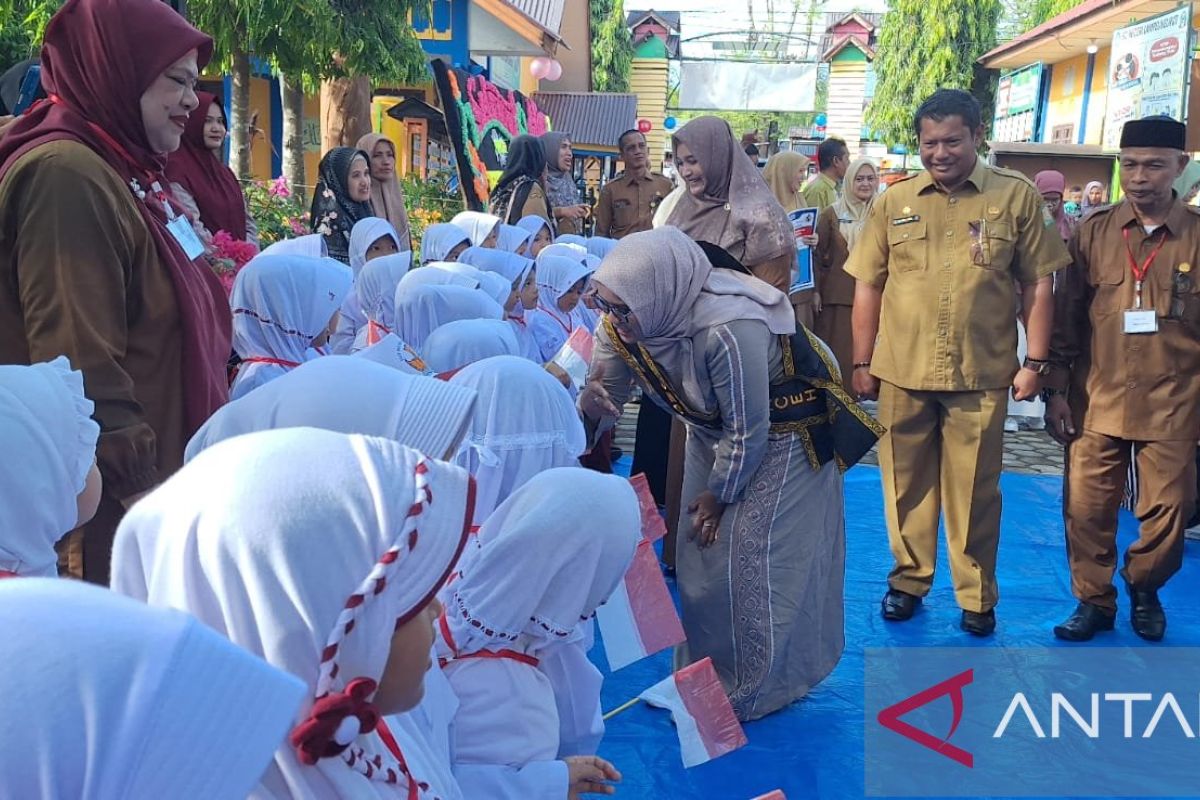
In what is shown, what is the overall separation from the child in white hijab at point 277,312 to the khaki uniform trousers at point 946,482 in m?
2.05

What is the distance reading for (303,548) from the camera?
0.99m

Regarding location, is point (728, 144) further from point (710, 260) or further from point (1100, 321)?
point (1100, 321)

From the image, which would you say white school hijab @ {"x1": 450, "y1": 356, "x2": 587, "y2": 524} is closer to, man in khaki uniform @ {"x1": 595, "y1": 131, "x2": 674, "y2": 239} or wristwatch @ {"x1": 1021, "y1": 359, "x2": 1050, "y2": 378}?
wristwatch @ {"x1": 1021, "y1": 359, "x2": 1050, "y2": 378}

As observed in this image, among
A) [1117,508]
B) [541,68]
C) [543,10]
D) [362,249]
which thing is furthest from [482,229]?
[541,68]

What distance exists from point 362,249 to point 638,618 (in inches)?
118

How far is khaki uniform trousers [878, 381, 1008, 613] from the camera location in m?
3.80

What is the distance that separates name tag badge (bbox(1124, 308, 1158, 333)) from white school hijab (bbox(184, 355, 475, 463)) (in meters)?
2.78

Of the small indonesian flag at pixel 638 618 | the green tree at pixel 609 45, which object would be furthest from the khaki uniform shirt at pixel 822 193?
the green tree at pixel 609 45

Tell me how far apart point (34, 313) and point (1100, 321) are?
332 cm

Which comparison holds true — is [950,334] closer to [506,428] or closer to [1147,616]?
[1147,616]

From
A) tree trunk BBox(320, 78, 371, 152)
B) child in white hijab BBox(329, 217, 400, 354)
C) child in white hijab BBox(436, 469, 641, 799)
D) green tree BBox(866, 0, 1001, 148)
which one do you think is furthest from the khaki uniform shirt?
green tree BBox(866, 0, 1001, 148)

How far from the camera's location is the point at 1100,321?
380 centimetres

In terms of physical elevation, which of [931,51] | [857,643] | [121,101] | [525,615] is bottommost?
[857,643]

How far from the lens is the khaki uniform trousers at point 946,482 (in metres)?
3.80
